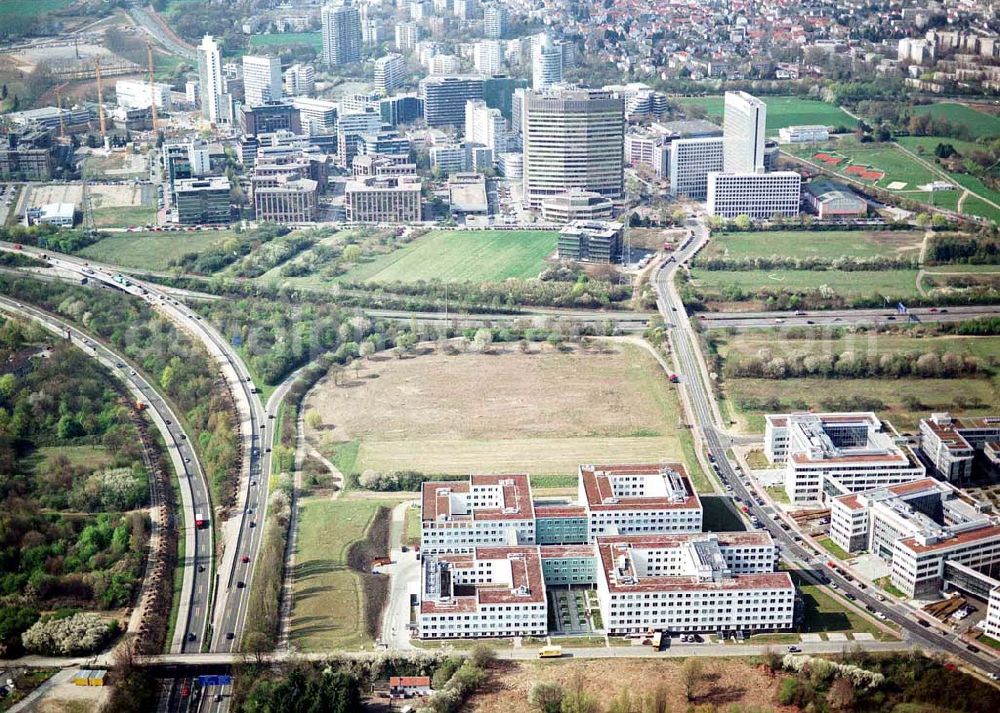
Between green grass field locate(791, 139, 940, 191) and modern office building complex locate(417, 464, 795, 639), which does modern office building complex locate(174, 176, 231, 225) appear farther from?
modern office building complex locate(417, 464, 795, 639)

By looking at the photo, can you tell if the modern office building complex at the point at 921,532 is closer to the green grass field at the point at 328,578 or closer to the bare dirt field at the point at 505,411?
the bare dirt field at the point at 505,411

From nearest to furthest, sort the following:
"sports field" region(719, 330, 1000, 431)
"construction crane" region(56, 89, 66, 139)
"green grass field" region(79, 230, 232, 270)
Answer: "sports field" region(719, 330, 1000, 431), "green grass field" region(79, 230, 232, 270), "construction crane" region(56, 89, 66, 139)

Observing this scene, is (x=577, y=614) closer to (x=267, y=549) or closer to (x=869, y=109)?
(x=267, y=549)

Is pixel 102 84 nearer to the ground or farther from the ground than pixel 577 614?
farther from the ground

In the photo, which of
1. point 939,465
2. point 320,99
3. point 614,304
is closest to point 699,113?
point 320,99

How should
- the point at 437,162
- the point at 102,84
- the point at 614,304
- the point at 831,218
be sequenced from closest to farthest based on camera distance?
1. the point at 614,304
2. the point at 831,218
3. the point at 437,162
4. the point at 102,84

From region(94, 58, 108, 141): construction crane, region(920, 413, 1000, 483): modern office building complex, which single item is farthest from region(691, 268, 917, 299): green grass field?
region(94, 58, 108, 141): construction crane
